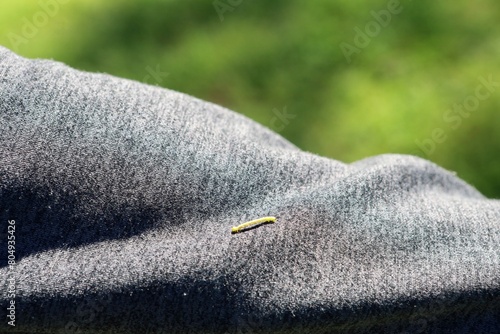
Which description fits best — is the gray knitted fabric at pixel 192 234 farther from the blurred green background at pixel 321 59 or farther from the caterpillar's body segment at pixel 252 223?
the blurred green background at pixel 321 59

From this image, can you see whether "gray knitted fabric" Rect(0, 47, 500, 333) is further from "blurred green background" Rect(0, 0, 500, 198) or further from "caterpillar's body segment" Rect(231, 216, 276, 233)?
"blurred green background" Rect(0, 0, 500, 198)

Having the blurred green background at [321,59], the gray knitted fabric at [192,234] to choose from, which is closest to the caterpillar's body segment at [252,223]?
the gray knitted fabric at [192,234]

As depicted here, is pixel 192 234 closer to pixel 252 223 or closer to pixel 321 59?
pixel 252 223

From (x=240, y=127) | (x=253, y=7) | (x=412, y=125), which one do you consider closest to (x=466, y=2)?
(x=412, y=125)

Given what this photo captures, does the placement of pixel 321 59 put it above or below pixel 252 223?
below

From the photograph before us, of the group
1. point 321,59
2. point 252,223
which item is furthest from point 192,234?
point 321,59
